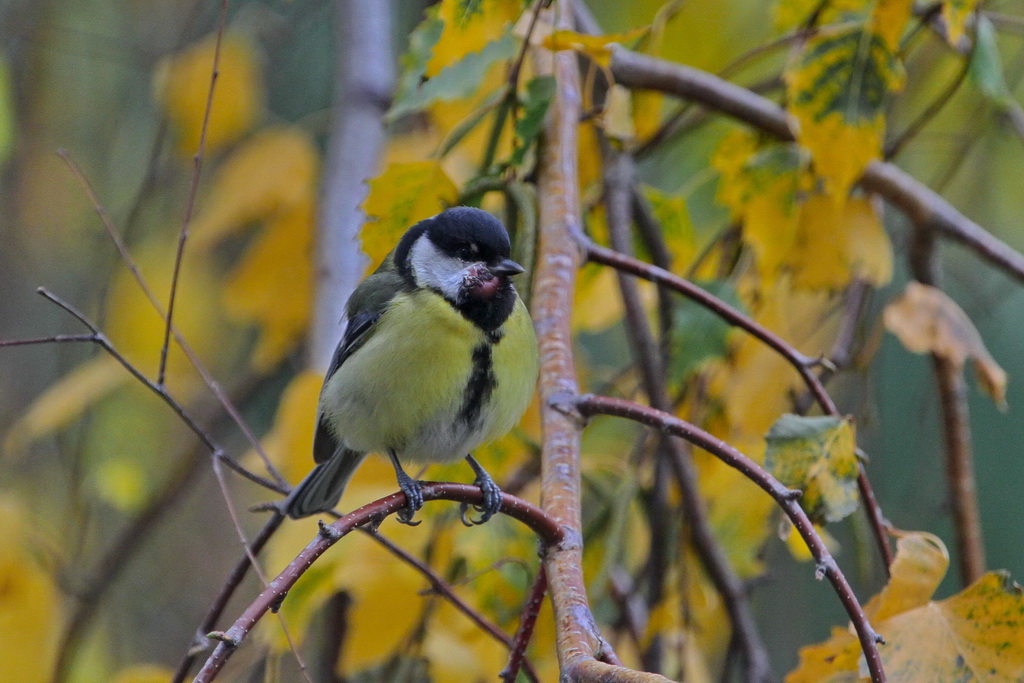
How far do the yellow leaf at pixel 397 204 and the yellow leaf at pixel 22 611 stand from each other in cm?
117

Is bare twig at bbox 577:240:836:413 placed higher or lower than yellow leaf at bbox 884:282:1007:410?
higher

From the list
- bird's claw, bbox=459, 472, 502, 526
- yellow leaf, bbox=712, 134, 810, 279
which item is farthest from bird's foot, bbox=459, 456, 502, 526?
yellow leaf, bbox=712, 134, 810, 279

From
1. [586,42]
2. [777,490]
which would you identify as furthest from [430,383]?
[777,490]

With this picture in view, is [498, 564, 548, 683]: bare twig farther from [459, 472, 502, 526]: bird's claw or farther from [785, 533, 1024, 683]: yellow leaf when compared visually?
[785, 533, 1024, 683]: yellow leaf

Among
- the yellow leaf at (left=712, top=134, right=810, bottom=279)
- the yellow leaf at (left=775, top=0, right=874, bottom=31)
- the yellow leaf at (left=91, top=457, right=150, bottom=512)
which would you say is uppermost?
the yellow leaf at (left=775, top=0, right=874, bottom=31)

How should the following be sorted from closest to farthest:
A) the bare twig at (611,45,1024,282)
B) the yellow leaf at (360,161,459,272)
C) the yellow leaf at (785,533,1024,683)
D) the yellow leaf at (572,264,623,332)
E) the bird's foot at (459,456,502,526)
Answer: the yellow leaf at (785,533,1024,683)
the bird's foot at (459,456,502,526)
the yellow leaf at (360,161,459,272)
the bare twig at (611,45,1024,282)
the yellow leaf at (572,264,623,332)

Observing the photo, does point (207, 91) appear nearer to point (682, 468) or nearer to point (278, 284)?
point (278, 284)

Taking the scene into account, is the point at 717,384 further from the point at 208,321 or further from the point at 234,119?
the point at 208,321

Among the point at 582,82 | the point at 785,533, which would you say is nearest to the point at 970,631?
the point at 785,533

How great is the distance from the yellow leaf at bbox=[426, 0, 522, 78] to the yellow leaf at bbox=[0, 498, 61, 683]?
1638 mm

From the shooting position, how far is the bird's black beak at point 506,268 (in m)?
1.92

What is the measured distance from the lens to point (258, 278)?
10.1ft

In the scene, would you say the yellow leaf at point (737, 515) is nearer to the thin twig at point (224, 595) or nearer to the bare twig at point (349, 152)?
the bare twig at point (349, 152)

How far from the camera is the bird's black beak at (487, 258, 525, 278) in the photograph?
192 cm
